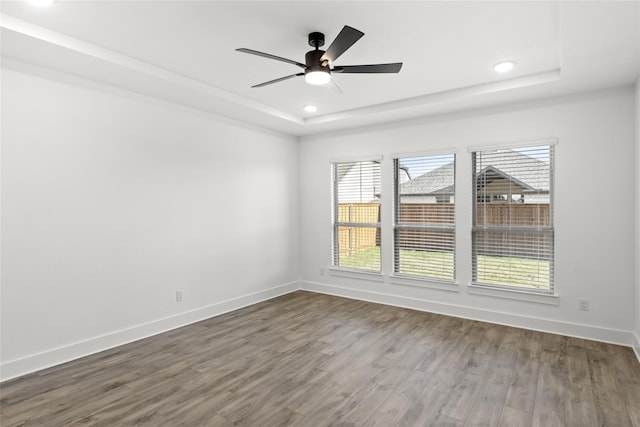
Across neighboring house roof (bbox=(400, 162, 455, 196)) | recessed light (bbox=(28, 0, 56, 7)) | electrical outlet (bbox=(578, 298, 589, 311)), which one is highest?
recessed light (bbox=(28, 0, 56, 7))

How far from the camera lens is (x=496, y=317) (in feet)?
13.9

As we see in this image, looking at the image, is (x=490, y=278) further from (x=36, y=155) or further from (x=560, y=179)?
(x=36, y=155)

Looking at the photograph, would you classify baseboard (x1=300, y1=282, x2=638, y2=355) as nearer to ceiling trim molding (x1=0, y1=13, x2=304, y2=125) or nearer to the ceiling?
the ceiling

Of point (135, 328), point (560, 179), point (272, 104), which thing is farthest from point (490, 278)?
point (135, 328)

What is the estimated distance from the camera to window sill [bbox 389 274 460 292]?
15.0 ft

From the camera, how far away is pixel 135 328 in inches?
147

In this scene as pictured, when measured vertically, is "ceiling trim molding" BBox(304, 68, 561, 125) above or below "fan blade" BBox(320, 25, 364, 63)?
above

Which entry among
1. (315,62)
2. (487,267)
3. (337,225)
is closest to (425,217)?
(487,267)

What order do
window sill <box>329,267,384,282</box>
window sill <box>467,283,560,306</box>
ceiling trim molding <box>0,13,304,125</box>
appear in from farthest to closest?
window sill <box>329,267,384,282</box>
window sill <box>467,283,560,306</box>
ceiling trim molding <box>0,13,304,125</box>

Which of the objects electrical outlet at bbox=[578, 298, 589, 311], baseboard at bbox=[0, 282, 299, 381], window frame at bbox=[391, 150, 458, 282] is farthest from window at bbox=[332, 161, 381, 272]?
electrical outlet at bbox=[578, 298, 589, 311]

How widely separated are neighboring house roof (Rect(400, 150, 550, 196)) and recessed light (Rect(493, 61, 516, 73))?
1119 mm

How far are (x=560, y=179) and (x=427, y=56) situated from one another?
211 centimetres

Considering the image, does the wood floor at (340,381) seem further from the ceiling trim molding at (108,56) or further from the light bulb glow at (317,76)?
the ceiling trim molding at (108,56)

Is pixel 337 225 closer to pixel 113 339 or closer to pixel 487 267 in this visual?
pixel 487 267
